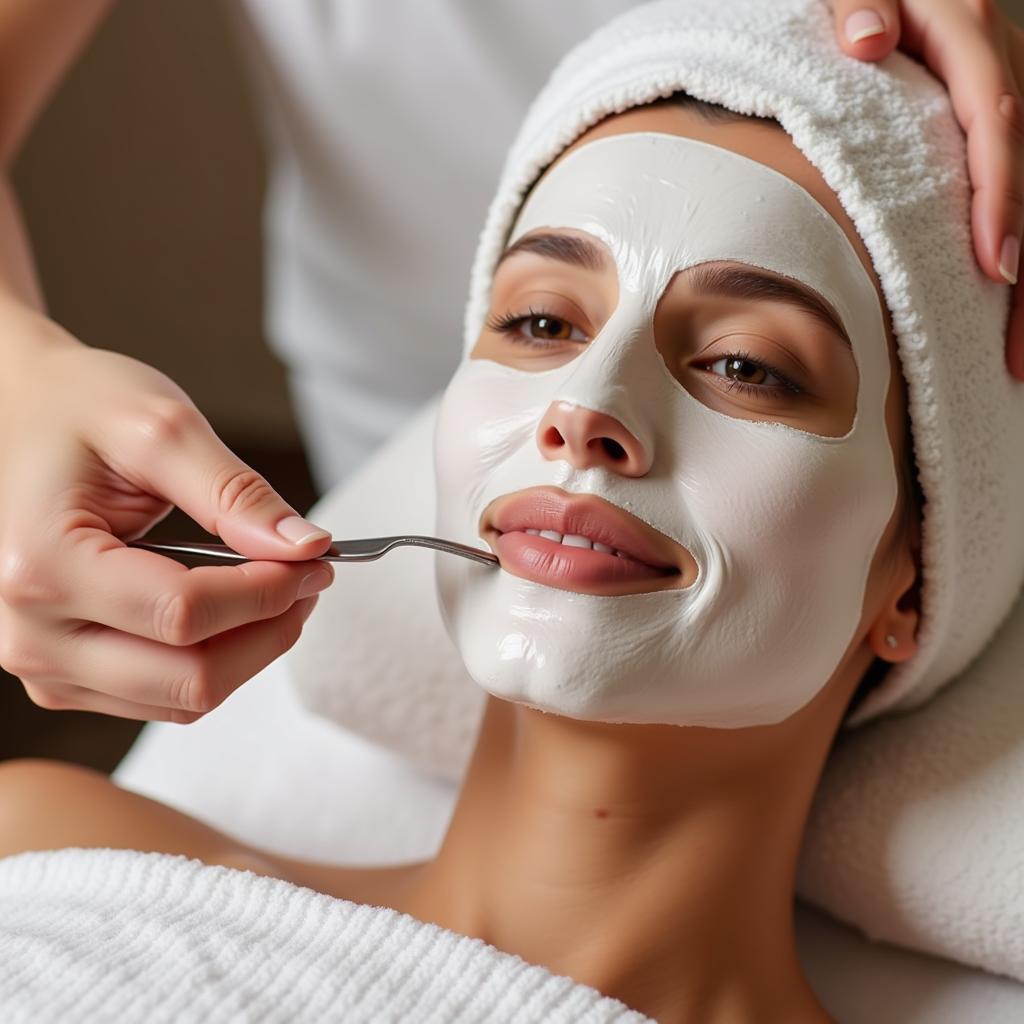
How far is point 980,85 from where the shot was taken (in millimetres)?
1039

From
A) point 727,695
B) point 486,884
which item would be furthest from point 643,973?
point 727,695

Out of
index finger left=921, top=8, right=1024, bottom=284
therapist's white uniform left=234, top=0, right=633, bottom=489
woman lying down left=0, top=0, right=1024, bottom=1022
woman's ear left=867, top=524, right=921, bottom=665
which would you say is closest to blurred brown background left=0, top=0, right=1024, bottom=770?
therapist's white uniform left=234, top=0, right=633, bottom=489

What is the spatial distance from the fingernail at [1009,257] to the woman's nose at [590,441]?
35cm

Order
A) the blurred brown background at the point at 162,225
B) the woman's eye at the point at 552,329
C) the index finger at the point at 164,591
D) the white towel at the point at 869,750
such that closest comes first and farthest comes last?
1. the index finger at the point at 164,591
2. the woman's eye at the point at 552,329
3. the white towel at the point at 869,750
4. the blurred brown background at the point at 162,225

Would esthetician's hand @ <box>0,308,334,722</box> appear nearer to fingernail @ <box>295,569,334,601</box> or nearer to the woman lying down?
fingernail @ <box>295,569,334,601</box>

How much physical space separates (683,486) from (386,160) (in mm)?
864

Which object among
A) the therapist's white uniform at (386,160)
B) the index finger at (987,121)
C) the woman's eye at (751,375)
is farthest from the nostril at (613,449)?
the therapist's white uniform at (386,160)

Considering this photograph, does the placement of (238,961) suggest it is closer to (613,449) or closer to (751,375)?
(613,449)

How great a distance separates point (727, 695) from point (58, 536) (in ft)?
1.52

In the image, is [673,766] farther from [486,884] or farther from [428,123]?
[428,123]

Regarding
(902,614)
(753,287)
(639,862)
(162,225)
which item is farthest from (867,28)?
(162,225)

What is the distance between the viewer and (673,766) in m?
1.00

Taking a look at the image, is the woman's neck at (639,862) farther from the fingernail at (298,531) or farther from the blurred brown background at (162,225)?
the blurred brown background at (162,225)

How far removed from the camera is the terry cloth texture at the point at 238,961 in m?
0.88
